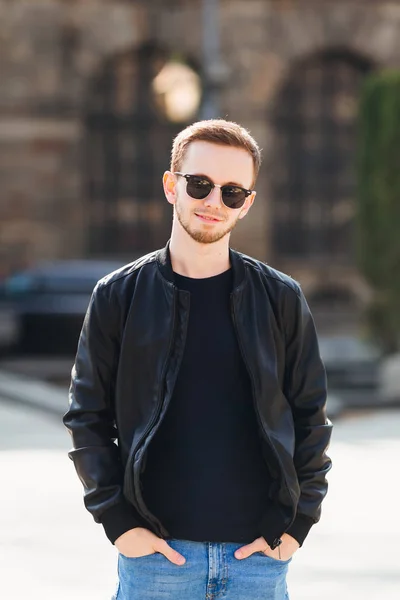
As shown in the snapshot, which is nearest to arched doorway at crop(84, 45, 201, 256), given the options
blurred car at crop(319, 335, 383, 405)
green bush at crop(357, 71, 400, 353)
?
green bush at crop(357, 71, 400, 353)

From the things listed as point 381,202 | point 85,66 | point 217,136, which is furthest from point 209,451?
point 85,66

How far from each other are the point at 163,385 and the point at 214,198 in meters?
0.47

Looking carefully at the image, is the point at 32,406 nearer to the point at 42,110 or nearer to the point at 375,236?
the point at 375,236

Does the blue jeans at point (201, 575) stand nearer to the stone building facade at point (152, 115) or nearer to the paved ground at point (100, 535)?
the paved ground at point (100, 535)

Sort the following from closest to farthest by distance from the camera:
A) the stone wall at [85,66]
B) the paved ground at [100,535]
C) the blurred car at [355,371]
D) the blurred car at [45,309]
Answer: the paved ground at [100,535], the blurred car at [355,371], the blurred car at [45,309], the stone wall at [85,66]

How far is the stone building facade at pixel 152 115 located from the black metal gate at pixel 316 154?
0.03 metres

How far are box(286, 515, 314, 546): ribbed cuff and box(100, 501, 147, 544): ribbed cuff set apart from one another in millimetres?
365

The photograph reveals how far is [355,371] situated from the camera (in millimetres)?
15758

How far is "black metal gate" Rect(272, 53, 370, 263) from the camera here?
2803cm

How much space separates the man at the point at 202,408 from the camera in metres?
3.20

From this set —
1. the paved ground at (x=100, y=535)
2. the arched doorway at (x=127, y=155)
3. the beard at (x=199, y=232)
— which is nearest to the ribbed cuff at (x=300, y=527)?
the beard at (x=199, y=232)

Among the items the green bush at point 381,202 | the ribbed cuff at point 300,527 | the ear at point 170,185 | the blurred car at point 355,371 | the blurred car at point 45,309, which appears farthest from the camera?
the blurred car at point 45,309

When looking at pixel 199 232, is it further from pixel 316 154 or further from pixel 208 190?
pixel 316 154

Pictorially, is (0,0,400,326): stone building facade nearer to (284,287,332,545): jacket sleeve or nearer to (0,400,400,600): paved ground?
(0,400,400,600): paved ground
